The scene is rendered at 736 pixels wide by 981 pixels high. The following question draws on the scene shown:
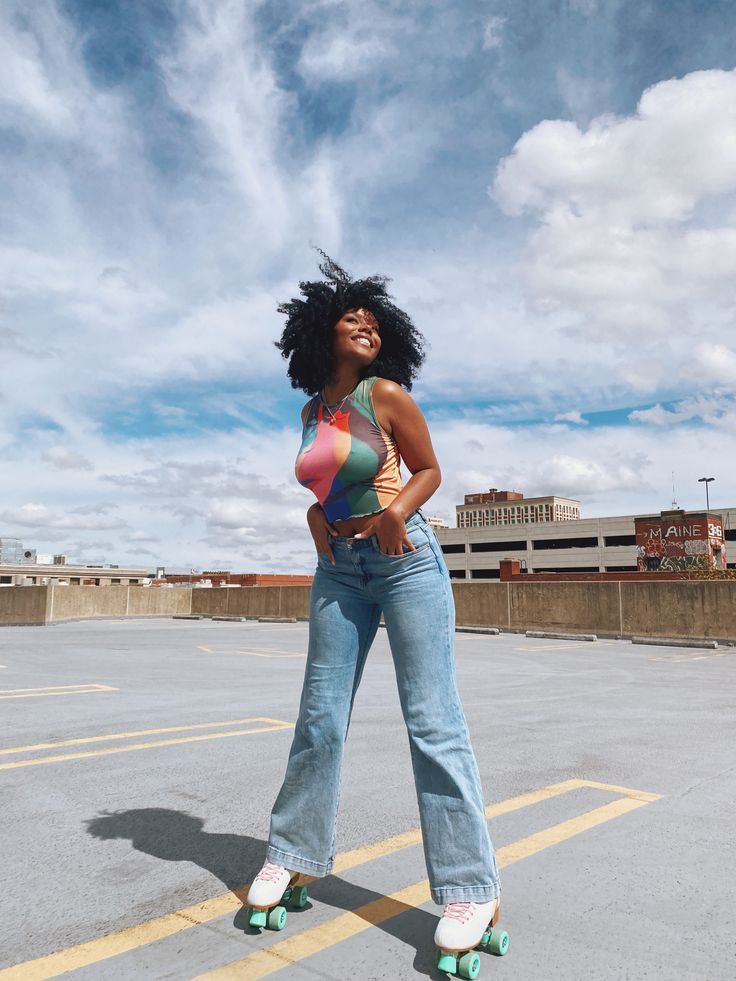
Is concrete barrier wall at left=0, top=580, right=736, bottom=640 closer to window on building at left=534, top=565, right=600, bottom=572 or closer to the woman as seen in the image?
the woman

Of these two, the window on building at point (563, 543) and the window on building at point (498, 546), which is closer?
the window on building at point (563, 543)

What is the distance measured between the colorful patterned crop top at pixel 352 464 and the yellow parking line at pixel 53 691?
615 cm

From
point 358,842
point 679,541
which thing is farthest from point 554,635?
point 679,541

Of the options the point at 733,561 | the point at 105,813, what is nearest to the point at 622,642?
the point at 105,813

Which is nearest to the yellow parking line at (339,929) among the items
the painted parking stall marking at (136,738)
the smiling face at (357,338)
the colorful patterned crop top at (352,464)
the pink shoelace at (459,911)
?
the pink shoelace at (459,911)

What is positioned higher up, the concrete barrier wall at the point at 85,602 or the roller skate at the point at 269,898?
the concrete barrier wall at the point at 85,602

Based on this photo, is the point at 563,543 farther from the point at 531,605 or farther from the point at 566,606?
the point at 566,606

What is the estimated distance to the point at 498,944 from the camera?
213 cm

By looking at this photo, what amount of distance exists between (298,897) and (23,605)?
25.4m

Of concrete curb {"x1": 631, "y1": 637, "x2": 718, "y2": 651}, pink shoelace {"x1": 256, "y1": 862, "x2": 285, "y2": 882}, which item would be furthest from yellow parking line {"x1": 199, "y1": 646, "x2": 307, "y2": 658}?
pink shoelace {"x1": 256, "y1": 862, "x2": 285, "y2": 882}

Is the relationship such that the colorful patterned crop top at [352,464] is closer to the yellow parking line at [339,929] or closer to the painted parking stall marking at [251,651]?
the yellow parking line at [339,929]

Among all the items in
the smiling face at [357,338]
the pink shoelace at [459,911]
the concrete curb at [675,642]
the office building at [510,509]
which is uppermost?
the office building at [510,509]

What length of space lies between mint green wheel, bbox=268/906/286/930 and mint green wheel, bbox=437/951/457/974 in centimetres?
51

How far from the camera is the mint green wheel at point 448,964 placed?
2.00 m
